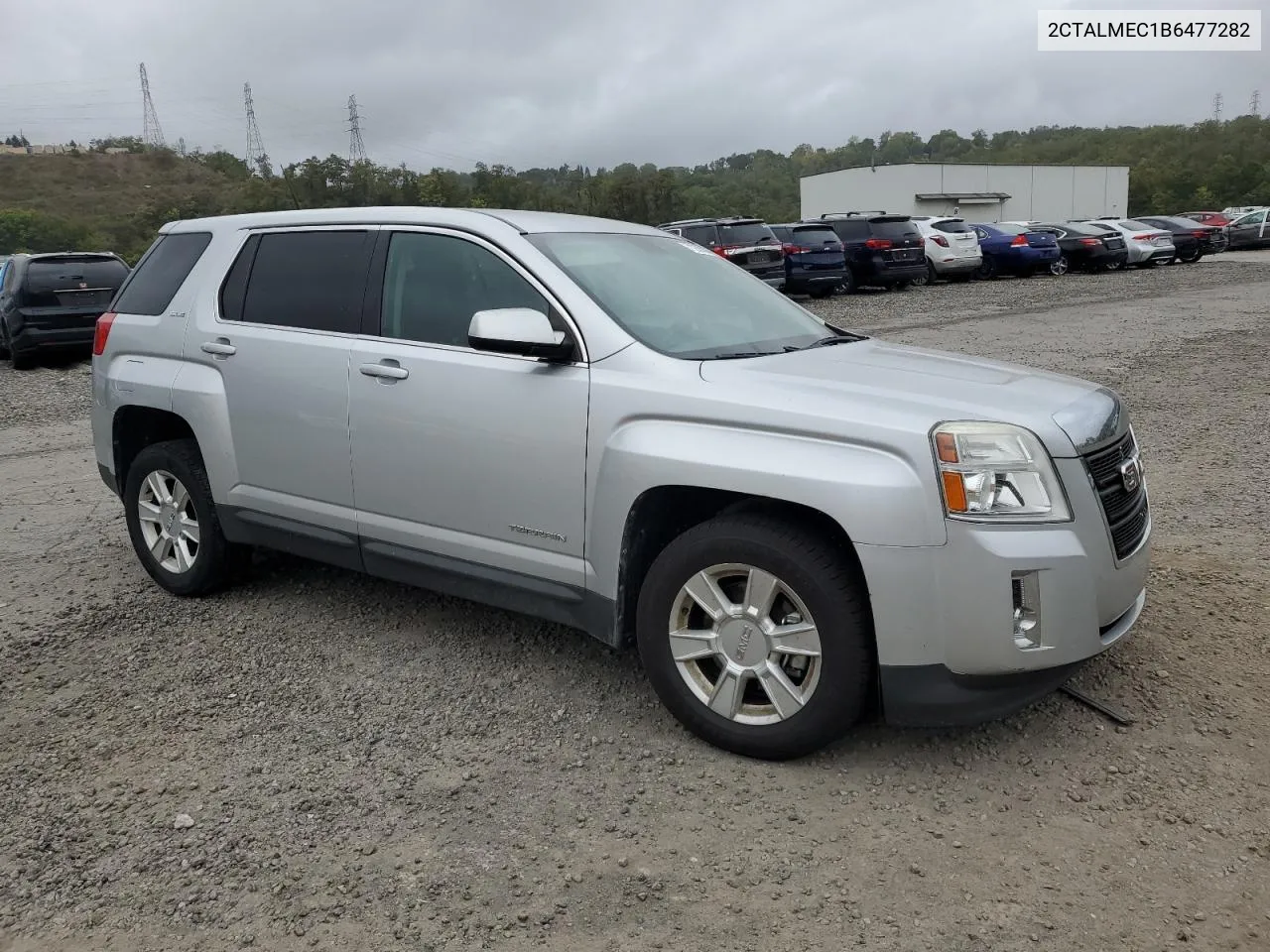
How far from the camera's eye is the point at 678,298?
13.5 feet

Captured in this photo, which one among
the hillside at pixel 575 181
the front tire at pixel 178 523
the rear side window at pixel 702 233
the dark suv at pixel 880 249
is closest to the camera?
the front tire at pixel 178 523

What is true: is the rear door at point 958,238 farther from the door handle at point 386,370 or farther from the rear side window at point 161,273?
the door handle at point 386,370

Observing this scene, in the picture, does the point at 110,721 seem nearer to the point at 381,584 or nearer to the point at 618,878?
the point at 381,584

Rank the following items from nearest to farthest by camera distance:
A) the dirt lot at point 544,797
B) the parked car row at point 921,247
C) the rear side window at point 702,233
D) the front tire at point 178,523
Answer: the dirt lot at point 544,797 < the front tire at point 178,523 < the rear side window at point 702,233 < the parked car row at point 921,247

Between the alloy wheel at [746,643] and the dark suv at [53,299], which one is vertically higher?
the dark suv at [53,299]

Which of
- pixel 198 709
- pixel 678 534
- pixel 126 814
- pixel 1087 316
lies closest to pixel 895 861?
pixel 678 534

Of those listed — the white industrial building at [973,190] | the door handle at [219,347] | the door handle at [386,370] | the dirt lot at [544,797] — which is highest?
the white industrial building at [973,190]

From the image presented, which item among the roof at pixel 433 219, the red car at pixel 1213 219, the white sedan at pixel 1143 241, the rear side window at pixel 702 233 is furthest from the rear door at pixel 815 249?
the red car at pixel 1213 219

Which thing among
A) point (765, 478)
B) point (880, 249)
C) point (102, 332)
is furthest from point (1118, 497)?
point (880, 249)

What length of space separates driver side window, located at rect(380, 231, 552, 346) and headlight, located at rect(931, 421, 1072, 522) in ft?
5.21

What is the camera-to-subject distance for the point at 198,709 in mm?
3941

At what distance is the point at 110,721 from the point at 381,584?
1593 millimetres

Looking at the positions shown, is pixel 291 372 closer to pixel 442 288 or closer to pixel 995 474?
pixel 442 288

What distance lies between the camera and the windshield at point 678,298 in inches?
150
